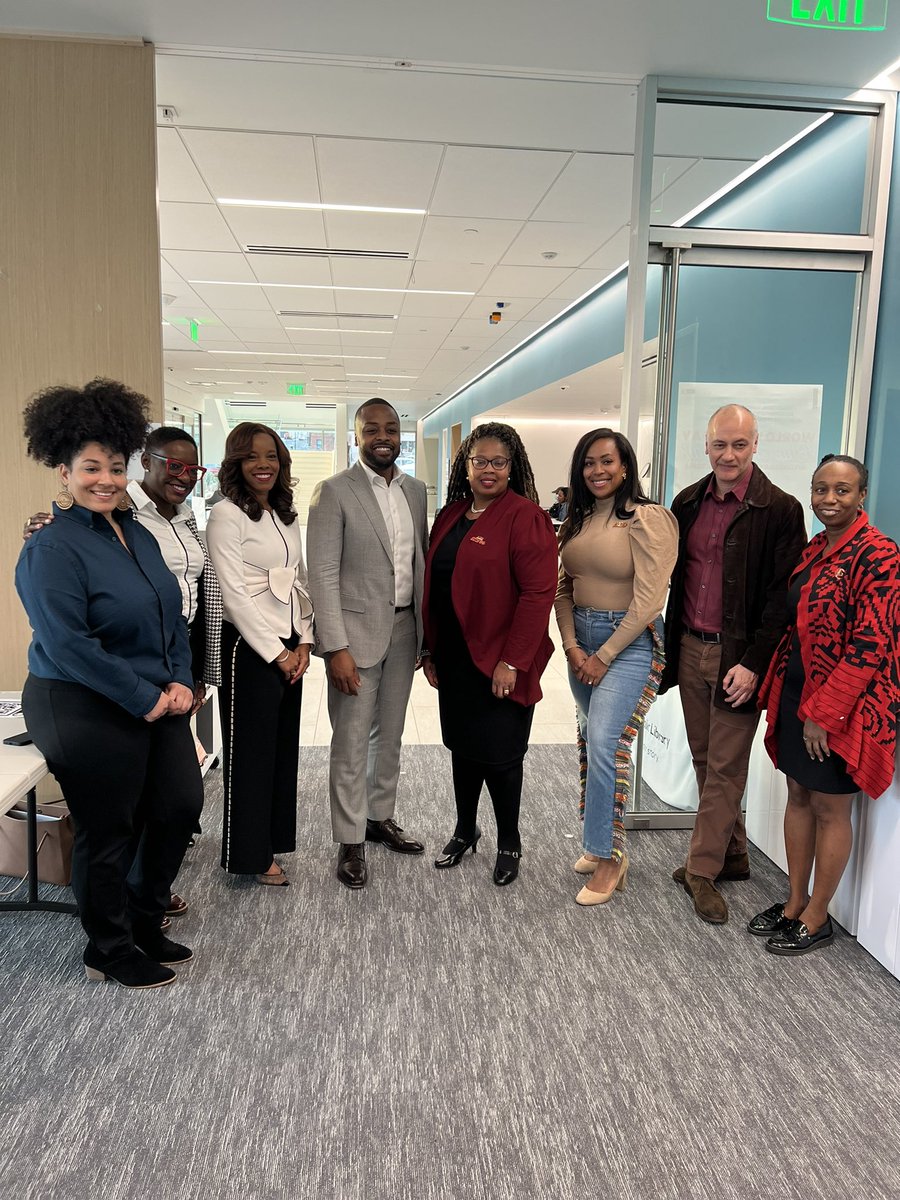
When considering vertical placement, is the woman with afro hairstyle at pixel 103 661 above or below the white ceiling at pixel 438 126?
below

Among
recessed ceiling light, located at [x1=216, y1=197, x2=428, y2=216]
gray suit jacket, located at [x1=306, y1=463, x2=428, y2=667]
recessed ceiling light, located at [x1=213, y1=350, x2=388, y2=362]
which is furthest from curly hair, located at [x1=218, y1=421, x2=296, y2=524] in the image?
recessed ceiling light, located at [x1=213, y1=350, x2=388, y2=362]

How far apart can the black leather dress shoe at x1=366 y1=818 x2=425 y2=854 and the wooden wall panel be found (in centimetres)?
188

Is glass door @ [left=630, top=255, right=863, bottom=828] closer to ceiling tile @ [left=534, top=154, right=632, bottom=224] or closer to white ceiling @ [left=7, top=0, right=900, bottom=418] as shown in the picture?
white ceiling @ [left=7, top=0, right=900, bottom=418]

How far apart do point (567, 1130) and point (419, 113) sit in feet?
13.1

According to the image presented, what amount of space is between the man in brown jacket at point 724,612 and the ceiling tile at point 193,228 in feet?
13.3

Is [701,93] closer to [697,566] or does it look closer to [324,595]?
[697,566]

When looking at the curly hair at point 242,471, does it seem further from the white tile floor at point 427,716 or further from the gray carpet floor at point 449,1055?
the white tile floor at point 427,716

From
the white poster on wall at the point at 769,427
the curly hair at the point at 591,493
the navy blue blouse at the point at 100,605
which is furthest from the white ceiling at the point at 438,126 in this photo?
the navy blue blouse at the point at 100,605

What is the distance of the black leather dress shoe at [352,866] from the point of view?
3.02m

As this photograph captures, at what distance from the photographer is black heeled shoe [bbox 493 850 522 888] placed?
3057mm

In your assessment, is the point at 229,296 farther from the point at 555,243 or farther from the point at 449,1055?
the point at 449,1055

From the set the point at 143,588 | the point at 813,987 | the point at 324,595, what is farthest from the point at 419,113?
the point at 813,987

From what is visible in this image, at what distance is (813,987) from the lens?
8.14ft

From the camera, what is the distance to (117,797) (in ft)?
7.32
